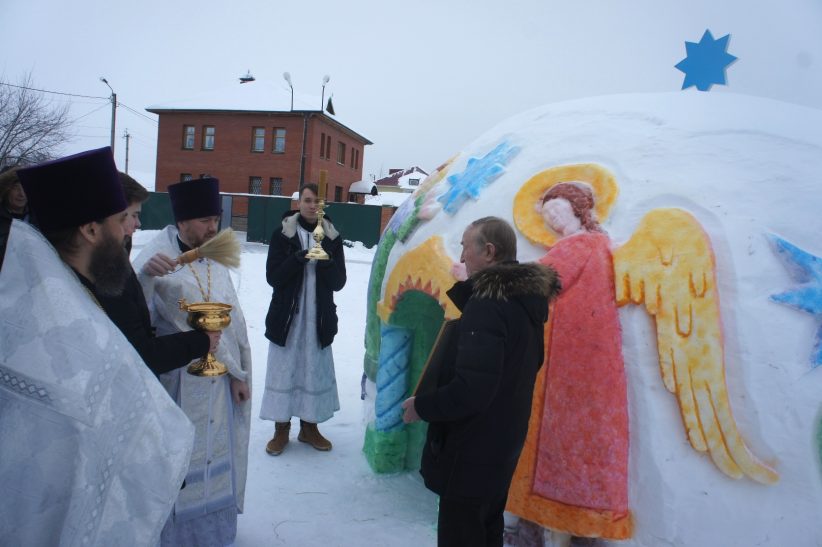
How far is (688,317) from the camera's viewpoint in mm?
2088

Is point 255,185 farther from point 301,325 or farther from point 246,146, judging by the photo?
point 301,325

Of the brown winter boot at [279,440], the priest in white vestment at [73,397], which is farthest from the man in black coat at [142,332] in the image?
the brown winter boot at [279,440]

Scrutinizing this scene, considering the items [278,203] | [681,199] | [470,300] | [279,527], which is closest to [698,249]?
[681,199]

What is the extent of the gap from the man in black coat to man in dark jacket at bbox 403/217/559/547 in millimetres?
824

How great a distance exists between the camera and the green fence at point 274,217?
758 inches

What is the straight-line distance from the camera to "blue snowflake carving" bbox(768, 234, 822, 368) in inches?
78.2

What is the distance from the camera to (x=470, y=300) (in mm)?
1880

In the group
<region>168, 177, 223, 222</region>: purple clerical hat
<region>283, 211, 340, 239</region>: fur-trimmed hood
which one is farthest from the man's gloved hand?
<region>168, 177, 223, 222</region>: purple clerical hat

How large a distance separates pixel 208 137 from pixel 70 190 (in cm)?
2805

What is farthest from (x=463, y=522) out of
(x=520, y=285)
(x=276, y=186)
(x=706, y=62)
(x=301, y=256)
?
(x=276, y=186)

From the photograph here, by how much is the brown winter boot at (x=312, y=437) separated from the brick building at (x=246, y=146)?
2230cm

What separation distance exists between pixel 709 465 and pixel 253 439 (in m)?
3.22

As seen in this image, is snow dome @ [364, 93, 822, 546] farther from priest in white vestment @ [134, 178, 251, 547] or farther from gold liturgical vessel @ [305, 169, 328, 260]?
gold liturgical vessel @ [305, 169, 328, 260]

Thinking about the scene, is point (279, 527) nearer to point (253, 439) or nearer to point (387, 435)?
point (387, 435)
